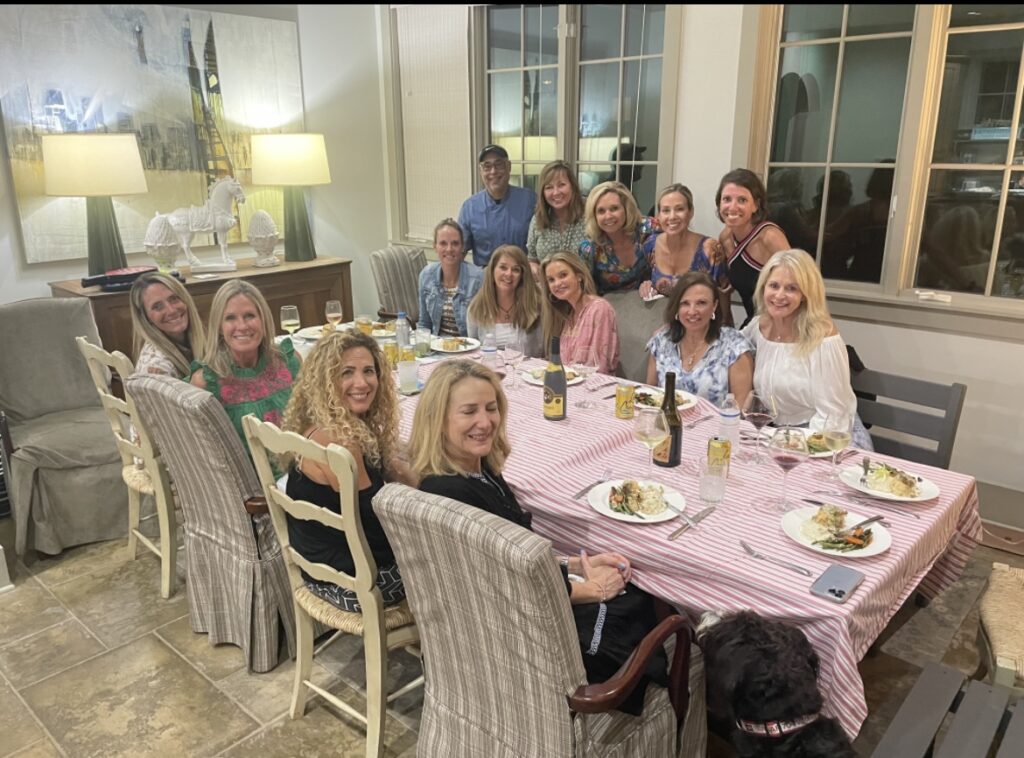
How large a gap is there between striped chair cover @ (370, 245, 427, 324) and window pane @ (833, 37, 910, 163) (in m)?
2.54

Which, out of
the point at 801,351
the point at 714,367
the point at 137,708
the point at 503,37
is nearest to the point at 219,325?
the point at 137,708

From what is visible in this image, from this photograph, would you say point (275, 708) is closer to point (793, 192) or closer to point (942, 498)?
point (942, 498)

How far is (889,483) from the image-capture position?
78.7 inches

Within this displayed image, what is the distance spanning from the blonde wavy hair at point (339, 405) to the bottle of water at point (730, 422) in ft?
3.11

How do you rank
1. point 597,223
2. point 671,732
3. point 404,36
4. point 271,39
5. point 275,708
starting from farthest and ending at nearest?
point 404,36
point 271,39
point 597,223
point 275,708
point 671,732

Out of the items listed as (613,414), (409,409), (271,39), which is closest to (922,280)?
(613,414)

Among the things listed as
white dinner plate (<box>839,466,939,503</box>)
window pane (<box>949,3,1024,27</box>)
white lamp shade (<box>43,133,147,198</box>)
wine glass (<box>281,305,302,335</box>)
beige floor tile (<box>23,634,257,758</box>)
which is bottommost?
beige floor tile (<box>23,634,257,758</box>)

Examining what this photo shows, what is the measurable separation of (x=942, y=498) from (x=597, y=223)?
2051 mm

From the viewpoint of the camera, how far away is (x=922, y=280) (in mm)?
3680

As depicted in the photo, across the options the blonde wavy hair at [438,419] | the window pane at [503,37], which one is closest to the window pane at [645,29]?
the window pane at [503,37]

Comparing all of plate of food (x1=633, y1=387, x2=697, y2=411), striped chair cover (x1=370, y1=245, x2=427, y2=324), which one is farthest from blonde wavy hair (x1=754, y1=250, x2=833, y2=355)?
striped chair cover (x1=370, y1=245, x2=427, y2=324)

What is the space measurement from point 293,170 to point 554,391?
3.10m

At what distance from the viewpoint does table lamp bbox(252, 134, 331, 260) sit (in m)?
4.83

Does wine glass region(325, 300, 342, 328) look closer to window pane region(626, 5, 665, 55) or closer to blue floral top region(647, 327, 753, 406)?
blue floral top region(647, 327, 753, 406)
